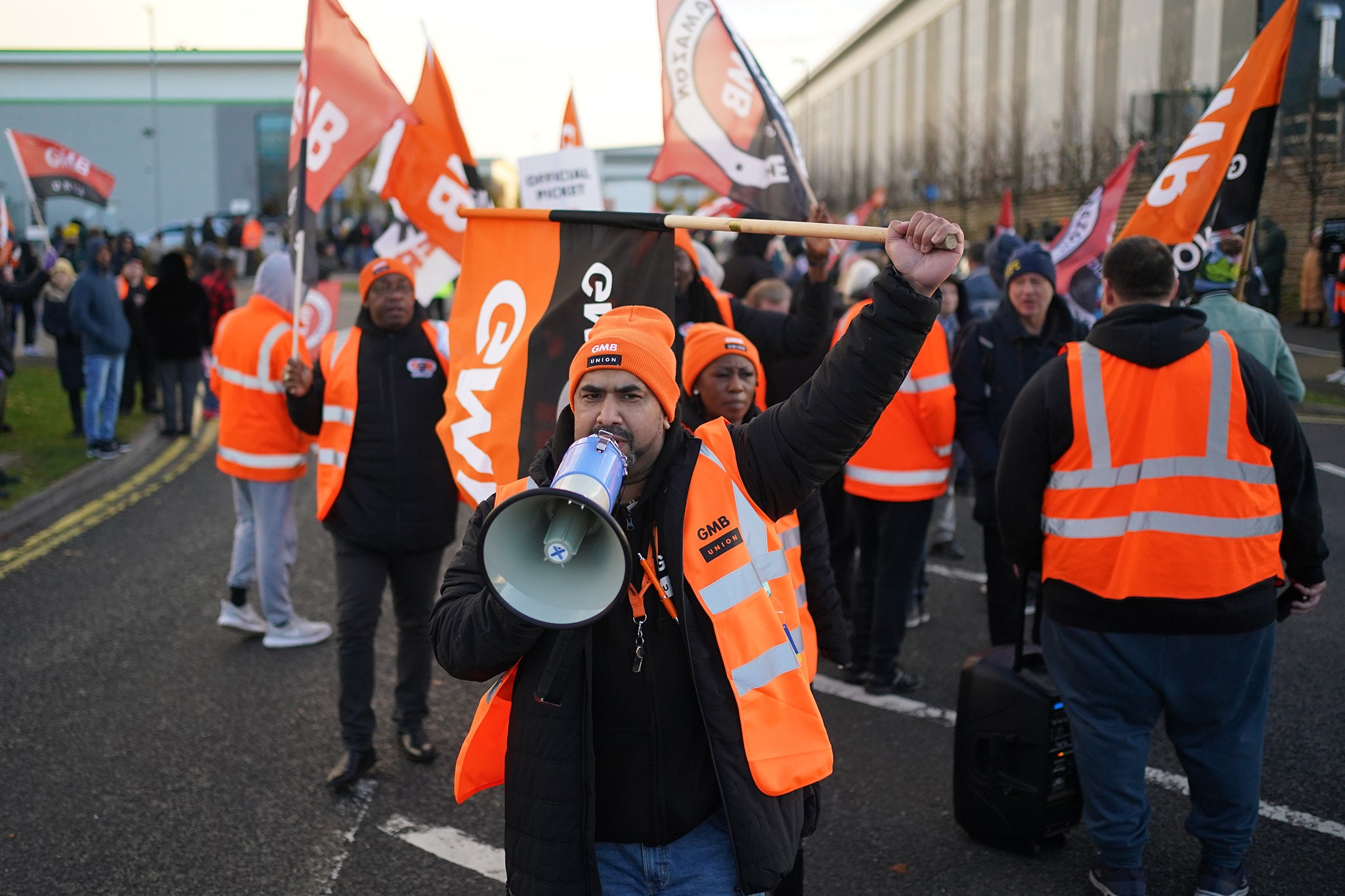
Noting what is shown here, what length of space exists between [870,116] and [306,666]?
61279 mm

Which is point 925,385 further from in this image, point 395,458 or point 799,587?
point 395,458

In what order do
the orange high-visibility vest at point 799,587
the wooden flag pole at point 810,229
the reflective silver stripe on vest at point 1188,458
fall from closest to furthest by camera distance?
the wooden flag pole at point 810,229, the orange high-visibility vest at point 799,587, the reflective silver stripe on vest at point 1188,458

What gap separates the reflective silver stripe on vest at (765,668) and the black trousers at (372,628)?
8.99ft

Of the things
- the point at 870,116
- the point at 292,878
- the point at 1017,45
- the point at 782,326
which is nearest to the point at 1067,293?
the point at 782,326

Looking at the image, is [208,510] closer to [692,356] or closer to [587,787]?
[692,356]

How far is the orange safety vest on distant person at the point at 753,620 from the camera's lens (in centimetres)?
225

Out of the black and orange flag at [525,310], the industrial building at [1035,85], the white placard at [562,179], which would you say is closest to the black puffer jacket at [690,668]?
the black and orange flag at [525,310]

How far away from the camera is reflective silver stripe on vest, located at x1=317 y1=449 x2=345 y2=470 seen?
15.6 feet

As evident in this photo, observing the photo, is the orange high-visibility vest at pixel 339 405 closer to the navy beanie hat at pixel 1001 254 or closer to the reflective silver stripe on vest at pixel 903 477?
the reflective silver stripe on vest at pixel 903 477

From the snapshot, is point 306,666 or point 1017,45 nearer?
point 306,666

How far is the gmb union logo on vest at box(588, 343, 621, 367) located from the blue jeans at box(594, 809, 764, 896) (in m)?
0.97

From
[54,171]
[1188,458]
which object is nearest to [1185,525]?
[1188,458]

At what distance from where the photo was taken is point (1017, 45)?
4056 cm

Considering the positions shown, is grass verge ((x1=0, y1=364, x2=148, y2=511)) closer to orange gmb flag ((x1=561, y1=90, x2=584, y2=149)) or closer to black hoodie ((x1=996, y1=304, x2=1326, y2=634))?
orange gmb flag ((x1=561, y1=90, x2=584, y2=149))
